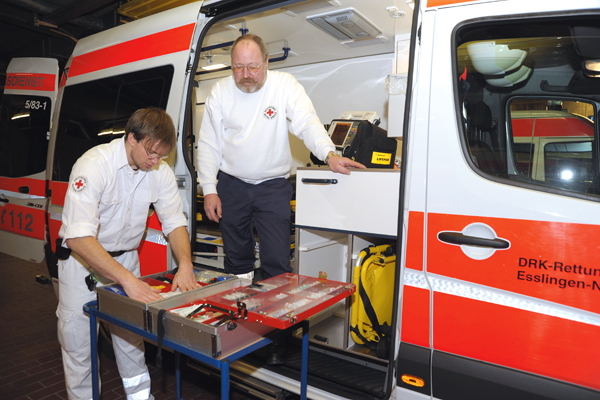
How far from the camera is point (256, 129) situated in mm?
2346

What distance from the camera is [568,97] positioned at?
1.56m

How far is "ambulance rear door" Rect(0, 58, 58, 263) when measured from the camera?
3.53m

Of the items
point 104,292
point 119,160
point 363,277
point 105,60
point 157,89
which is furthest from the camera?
point 105,60

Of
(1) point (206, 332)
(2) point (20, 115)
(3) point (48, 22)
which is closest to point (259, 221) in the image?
(1) point (206, 332)

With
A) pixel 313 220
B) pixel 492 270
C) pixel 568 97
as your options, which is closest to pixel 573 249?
pixel 492 270

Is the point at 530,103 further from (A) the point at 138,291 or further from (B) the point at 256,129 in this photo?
(A) the point at 138,291

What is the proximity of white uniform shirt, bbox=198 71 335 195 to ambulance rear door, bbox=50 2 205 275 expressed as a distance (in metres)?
0.21

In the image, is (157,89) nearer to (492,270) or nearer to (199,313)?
(199,313)

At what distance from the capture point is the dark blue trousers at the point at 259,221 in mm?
2375

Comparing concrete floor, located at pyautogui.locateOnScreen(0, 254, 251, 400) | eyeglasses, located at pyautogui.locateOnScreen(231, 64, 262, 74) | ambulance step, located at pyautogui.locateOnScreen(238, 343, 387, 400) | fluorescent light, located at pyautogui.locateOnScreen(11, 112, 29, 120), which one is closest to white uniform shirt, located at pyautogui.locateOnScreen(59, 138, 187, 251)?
eyeglasses, located at pyautogui.locateOnScreen(231, 64, 262, 74)

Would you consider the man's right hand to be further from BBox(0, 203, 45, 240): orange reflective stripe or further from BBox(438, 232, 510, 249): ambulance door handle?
BBox(0, 203, 45, 240): orange reflective stripe

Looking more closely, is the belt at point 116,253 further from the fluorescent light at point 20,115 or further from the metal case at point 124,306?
the fluorescent light at point 20,115

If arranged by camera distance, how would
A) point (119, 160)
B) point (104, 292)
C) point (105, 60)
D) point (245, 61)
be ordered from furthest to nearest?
point (105, 60), point (245, 61), point (119, 160), point (104, 292)

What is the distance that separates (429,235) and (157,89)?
75.7 inches
